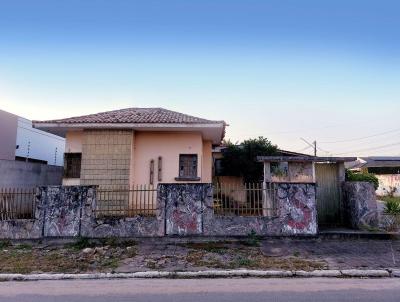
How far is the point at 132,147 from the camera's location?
1448 centimetres

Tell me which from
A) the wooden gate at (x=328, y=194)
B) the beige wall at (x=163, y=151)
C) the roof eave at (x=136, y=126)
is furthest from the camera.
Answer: the beige wall at (x=163, y=151)

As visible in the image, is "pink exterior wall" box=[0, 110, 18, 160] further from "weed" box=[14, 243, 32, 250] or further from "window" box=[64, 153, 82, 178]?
"weed" box=[14, 243, 32, 250]

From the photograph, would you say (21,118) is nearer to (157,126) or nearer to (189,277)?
(157,126)

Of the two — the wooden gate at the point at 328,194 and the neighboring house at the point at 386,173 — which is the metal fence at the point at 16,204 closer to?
the wooden gate at the point at 328,194

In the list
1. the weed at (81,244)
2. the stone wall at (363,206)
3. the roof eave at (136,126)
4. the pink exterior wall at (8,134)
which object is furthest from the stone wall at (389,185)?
the pink exterior wall at (8,134)

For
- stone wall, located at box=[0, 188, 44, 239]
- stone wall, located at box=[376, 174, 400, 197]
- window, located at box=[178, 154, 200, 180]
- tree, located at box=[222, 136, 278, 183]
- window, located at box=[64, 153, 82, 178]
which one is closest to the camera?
stone wall, located at box=[0, 188, 44, 239]

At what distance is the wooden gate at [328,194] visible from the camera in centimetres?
1316

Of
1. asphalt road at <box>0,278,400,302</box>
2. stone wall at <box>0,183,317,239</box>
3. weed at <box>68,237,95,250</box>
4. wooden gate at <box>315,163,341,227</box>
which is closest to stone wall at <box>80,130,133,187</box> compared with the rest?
stone wall at <box>0,183,317,239</box>

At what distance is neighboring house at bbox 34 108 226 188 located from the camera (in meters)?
14.1

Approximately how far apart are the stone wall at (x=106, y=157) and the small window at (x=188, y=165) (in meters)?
2.28

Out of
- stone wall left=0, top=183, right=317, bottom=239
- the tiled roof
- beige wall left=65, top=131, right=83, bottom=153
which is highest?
the tiled roof

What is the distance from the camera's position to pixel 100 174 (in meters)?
14.1

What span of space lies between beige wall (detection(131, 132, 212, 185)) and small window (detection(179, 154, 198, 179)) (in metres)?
0.20

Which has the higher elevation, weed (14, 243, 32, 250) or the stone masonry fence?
the stone masonry fence
